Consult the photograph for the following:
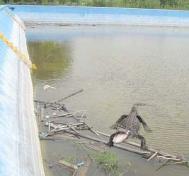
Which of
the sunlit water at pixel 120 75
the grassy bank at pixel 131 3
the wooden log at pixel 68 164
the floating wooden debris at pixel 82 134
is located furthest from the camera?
the grassy bank at pixel 131 3

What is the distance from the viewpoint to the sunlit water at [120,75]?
1099cm

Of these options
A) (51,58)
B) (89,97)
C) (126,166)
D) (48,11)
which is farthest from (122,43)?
(126,166)

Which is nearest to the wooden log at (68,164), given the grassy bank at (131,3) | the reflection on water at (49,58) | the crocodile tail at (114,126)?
the crocodile tail at (114,126)

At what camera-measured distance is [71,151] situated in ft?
29.0

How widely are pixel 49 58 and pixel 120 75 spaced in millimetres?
4453

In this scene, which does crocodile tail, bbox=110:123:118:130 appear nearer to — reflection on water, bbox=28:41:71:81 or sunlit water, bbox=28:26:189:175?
sunlit water, bbox=28:26:189:175

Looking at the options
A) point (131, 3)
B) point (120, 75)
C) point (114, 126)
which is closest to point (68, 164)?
point (114, 126)

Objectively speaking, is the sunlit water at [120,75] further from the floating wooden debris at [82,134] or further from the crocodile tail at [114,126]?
the floating wooden debris at [82,134]

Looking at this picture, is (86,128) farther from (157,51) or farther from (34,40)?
(34,40)

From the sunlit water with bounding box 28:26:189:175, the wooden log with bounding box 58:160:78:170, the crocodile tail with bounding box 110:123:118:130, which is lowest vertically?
the sunlit water with bounding box 28:26:189:175

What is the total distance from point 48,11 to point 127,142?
79.9 ft

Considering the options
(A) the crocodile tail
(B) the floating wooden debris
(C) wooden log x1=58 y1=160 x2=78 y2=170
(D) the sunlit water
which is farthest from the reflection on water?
(C) wooden log x1=58 y1=160 x2=78 y2=170

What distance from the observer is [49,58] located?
19891 mm

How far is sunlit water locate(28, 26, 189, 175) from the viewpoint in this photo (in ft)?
36.1
